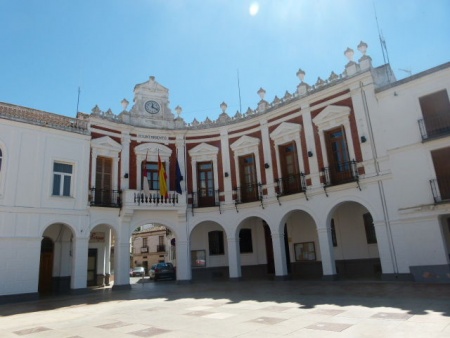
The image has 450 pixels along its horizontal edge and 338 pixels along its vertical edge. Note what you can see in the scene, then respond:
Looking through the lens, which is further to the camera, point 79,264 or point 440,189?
point 79,264

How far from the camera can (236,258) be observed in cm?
1878

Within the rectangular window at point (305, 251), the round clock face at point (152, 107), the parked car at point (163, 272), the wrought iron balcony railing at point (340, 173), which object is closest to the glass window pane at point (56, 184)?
the round clock face at point (152, 107)

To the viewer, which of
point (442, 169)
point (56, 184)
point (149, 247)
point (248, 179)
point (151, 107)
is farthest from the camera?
point (149, 247)

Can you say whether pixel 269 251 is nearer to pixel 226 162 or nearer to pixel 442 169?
pixel 226 162

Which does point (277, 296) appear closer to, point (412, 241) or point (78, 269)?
point (412, 241)

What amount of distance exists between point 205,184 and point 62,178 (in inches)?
299

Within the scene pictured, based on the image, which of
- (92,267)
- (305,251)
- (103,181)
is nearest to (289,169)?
(305,251)

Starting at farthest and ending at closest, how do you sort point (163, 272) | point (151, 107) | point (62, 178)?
point (163, 272)
point (151, 107)
point (62, 178)

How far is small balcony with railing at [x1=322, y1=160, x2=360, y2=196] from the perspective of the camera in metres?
15.4

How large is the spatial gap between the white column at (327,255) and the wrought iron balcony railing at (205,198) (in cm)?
614

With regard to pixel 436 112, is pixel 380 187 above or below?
below

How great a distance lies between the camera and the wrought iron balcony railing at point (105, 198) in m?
17.3

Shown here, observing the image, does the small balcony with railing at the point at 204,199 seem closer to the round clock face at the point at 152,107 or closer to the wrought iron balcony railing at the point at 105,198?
the wrought iron balcony railing at the point at 105,198

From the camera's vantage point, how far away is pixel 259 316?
822 cm
